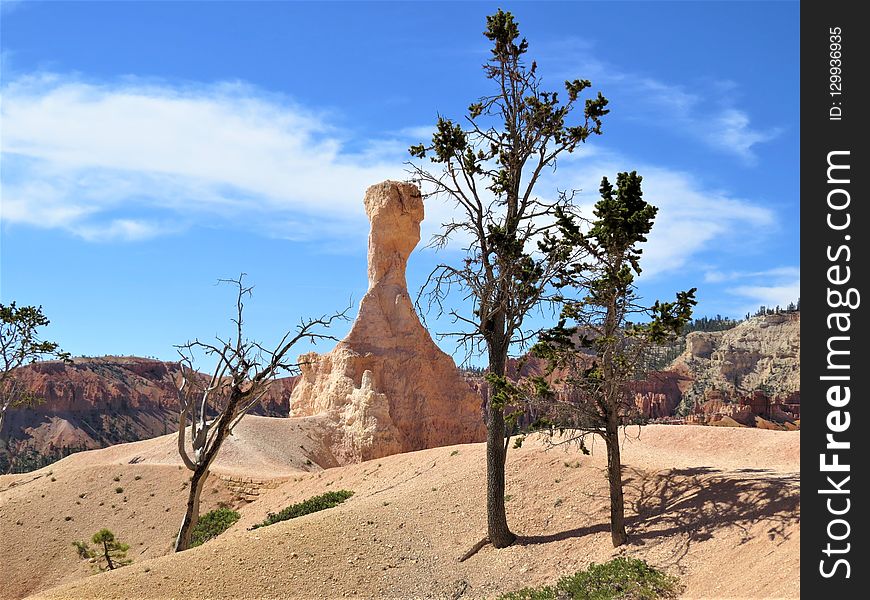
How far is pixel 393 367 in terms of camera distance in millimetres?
30547

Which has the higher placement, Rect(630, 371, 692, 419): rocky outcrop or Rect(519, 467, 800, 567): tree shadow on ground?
Rect(630, 371, 692, 419): rocky outcrop

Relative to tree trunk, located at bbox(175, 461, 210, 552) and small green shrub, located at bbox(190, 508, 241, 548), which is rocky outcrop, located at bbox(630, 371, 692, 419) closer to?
small green shrub, located at bbox(190, 508, 241, 548)

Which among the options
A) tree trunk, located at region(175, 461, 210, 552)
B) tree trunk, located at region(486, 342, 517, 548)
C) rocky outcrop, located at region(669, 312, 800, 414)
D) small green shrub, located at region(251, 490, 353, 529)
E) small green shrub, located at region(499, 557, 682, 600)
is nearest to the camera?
small green shrub, located at region(499, 557, 682, 600)

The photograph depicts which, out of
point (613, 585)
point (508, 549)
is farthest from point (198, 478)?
point (613, 585)

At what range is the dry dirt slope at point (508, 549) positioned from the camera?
1294cm

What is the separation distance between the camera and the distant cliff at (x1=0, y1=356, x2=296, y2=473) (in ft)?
270

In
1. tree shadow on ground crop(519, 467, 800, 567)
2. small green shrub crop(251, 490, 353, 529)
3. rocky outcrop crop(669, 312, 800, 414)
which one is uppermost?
rocky outcrop crop(669, 312, 800, 414)

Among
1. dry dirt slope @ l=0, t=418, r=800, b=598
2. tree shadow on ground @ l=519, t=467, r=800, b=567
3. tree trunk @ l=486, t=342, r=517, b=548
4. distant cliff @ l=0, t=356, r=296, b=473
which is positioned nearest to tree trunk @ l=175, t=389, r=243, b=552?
dry dirt slope @ l=0, t=418, r=800, b=598

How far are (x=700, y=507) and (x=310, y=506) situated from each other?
1070 cm

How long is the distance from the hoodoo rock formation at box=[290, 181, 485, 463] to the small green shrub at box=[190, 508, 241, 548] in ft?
20.4

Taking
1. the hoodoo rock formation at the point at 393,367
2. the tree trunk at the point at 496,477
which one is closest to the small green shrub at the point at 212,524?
the hoodoo rock formation at the point at 393,367

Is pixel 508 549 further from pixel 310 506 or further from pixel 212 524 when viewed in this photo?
pixel 212 524
